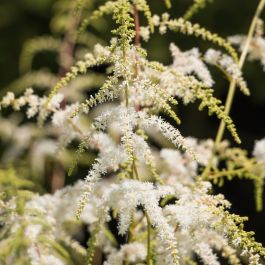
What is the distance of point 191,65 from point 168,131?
548mm

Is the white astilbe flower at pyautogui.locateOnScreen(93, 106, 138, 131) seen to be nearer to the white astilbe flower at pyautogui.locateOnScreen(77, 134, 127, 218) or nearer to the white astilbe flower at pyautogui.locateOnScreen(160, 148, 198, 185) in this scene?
the white astilbe flower at pyautogui.locateOnScreen(77, 134, 127, 218)

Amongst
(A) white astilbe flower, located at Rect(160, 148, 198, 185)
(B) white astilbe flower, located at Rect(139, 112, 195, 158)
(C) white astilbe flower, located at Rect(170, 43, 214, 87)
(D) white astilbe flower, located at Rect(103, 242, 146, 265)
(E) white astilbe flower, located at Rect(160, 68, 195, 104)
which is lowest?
(D) white astilbe flower, located at Rect(103, 242, 146, 265)

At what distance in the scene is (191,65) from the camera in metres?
1.74

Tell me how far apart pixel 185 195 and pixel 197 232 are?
4.0 inches

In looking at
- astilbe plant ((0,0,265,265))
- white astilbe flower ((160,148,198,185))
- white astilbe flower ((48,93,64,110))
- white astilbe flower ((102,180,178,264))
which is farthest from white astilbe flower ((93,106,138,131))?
white astilbe flower ((160,148,198,185))

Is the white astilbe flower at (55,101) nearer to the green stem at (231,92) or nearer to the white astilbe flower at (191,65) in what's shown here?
the white astilbe flower at (191,65)

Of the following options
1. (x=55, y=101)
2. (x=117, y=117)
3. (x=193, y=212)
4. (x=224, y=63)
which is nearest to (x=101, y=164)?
(x=117, y=117)

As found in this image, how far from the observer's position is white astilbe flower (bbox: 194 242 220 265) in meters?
1.46

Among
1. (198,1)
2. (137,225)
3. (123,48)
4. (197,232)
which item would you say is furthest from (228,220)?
(198,1)

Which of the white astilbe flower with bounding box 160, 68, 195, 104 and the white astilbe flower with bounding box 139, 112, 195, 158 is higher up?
the white astilbe flower with bounding box 160, 68, 195, 104

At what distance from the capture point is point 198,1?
5.37ft

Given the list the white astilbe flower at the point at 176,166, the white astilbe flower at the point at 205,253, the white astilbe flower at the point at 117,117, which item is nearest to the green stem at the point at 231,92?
the white astilbe flower at the point at 176,166

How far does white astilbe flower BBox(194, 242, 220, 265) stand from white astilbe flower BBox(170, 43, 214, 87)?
17.2 inches

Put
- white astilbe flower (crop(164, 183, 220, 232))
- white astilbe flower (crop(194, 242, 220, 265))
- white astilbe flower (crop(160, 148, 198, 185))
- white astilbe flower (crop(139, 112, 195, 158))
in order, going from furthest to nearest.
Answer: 1. white astilbe flower (crop(160, 148, 198, 185))
2. white astilbe flower (crop(194, 242, 220, 265))
3. white astilbe flower (crop(164, 183, 220, 232))
4. white astilbe flower (crop(139, 112, 195, 158))
